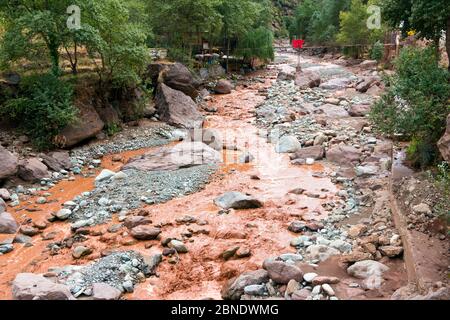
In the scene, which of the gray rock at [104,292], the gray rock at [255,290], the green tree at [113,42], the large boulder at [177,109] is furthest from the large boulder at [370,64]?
the gray rock at [104,292]

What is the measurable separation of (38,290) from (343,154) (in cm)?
1125

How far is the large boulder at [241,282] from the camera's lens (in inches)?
293

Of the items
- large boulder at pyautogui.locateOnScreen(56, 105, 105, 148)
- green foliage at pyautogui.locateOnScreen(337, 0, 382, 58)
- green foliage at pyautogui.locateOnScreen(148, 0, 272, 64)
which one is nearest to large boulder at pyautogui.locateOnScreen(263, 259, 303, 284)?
large boulder at pyautogui.locateOnScreen(56, 105, 105, 148)

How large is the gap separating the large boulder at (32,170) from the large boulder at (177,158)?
264cm

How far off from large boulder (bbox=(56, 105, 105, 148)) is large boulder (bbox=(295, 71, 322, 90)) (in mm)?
15439

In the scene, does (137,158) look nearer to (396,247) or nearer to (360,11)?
(396,247)

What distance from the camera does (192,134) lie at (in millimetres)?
18891

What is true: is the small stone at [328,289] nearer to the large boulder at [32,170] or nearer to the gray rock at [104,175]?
the gray rock at [104,175]

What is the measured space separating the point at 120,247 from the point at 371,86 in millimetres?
19850

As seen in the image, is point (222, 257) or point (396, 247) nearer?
point (396, 247)

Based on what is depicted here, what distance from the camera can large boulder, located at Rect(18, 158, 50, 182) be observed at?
13.4m

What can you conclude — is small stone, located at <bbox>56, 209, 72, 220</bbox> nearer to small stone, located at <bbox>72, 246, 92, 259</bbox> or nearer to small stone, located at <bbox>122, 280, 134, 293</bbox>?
small stone, located at <bbox>72, 246, 92, 259</bbox>

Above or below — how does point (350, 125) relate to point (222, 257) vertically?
above

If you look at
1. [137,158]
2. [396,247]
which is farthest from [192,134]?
[396,247]
